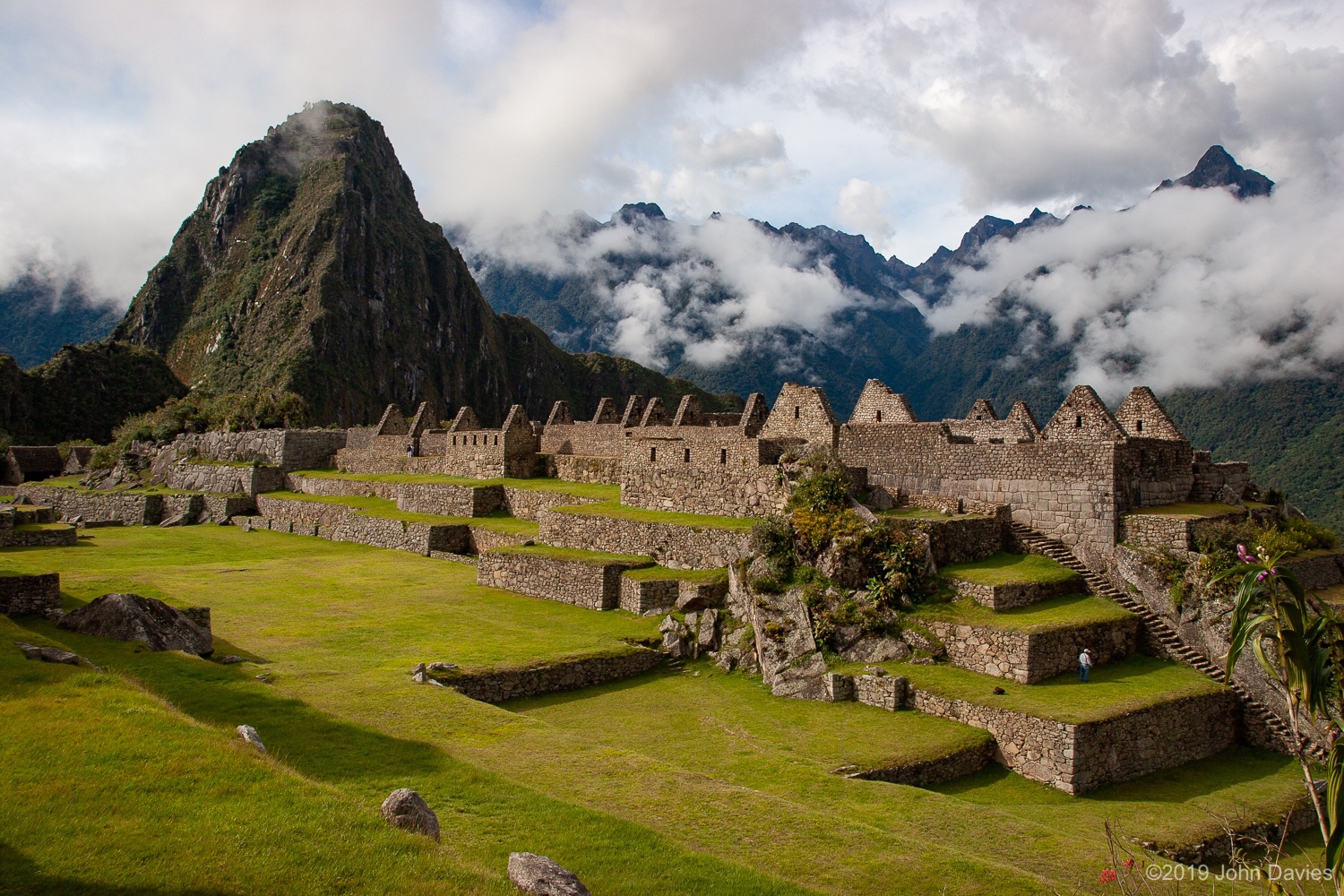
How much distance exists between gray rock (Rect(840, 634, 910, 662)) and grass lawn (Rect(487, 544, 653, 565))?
6.68 metres

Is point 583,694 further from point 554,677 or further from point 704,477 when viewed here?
point 704,477

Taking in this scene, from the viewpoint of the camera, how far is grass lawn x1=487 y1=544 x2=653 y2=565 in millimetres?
20750

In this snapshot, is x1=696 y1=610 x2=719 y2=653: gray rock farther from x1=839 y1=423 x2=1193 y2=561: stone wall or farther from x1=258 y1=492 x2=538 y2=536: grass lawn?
x1=258 y1=492 x2=538 y2=536: grass lawn

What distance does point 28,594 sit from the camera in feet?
44.9

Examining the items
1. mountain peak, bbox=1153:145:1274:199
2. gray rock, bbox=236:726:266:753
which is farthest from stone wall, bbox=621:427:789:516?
mountain peak, bbox=1153:145:1274:199

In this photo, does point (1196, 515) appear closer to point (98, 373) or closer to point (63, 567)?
point (63, 567)

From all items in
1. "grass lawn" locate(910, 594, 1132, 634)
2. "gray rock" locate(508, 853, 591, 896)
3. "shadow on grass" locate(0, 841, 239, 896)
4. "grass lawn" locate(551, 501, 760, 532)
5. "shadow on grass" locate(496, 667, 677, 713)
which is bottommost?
"shadow on grass" locate(496, 667, 677, 713)

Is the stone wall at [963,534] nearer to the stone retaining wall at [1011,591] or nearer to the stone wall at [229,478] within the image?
the stone retaining wall at [1011,591]

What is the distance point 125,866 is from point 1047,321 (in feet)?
172

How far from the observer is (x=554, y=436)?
34375mm

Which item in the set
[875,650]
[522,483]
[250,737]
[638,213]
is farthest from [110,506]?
[638,213]

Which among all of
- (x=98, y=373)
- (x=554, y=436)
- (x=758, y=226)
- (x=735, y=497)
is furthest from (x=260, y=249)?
(x=735, y=497)

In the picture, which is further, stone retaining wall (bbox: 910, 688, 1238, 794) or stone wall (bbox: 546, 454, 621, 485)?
stone wall (bbox: 546, 454, 621, 485)

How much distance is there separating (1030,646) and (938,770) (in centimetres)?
307
